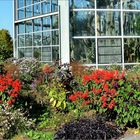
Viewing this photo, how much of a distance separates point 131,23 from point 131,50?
1088 mm

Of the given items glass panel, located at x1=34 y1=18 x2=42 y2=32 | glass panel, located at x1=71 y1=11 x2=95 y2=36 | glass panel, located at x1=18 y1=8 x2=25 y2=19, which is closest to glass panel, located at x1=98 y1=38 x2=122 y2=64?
glass panel, located at x1=71 y1=11 x2=95 y2=36

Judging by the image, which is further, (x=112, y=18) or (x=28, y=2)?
(x=28, y=2)

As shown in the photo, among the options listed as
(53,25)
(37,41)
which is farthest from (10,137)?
(37,41)

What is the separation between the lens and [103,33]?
Result: 17219 mm

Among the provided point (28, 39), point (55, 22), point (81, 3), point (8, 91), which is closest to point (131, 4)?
point (81, 3)

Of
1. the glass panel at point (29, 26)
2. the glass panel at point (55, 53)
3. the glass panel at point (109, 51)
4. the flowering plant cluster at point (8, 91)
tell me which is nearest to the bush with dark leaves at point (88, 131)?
the flowering plant cluster at point (8, 91)

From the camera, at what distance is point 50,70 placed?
11.9 metres

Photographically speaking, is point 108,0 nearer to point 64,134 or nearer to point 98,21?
point 98,21

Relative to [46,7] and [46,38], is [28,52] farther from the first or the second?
[46,7]

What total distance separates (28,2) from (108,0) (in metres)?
6.04

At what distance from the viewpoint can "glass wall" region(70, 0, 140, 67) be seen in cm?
1703

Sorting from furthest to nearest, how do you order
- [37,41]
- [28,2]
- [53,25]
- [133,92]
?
[28,2] → [37,41] → [53,25] → [133,92]

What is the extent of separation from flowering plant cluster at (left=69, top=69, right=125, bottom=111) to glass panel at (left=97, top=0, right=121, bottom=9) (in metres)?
8.70

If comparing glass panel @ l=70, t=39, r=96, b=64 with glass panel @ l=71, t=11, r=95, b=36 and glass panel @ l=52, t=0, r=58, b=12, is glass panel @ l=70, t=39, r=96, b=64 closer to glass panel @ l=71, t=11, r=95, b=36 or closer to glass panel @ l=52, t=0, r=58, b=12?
glass panel @ l=71, t=11, r=95, b=36
